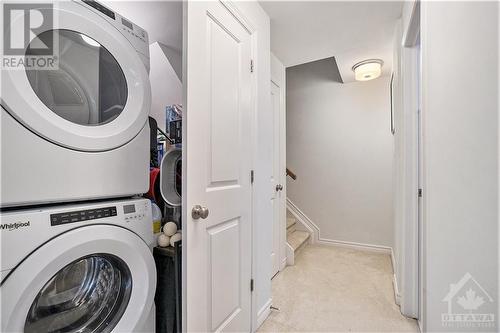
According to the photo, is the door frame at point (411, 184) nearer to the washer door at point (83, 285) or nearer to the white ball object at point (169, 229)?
the white ball object at point (169, 229)

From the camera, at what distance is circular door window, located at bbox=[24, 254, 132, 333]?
87 centimetres

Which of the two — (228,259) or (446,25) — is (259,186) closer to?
(228,259)

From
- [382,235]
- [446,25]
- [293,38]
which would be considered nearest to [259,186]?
[446,25]

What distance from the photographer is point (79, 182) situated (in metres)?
0.88

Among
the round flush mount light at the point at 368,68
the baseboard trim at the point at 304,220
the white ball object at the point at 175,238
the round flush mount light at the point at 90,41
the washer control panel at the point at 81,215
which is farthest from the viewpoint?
the baseboard trim at the point at 304,220

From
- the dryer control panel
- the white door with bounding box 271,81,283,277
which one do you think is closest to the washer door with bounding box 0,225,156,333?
the dryer control panel

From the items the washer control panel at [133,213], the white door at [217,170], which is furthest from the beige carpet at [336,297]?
the washer control panel at [133,213]

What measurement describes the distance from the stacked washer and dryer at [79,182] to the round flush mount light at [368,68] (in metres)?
2.42

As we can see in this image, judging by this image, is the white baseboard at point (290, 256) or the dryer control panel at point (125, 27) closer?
the dryer control panel at point (125, 27)

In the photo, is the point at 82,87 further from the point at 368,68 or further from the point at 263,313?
the point at 368,68

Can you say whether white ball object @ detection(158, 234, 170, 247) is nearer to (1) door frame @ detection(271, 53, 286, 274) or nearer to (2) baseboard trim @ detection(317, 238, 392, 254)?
(1) door frame @ detection(271, 53, 286, 274)

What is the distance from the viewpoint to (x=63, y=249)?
79 cm

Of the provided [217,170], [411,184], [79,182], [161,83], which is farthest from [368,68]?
[79,182]

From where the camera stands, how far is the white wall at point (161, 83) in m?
2.15
